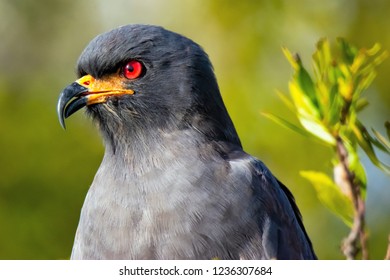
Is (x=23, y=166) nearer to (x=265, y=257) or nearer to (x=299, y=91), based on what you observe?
(x=265, y=257)

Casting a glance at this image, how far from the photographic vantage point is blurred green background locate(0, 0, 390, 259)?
27.2 feet

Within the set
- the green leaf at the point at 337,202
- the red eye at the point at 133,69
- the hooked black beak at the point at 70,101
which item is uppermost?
the red eye at the point at 133,69

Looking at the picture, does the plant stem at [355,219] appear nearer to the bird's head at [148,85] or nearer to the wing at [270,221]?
the wing at [270,221]

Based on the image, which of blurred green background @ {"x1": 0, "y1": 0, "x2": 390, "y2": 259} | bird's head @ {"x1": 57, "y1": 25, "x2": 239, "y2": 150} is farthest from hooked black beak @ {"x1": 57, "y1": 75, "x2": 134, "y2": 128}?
blurred green background @ {"x1": 0, "y1": 0, "x2": 390, "y2": 259}

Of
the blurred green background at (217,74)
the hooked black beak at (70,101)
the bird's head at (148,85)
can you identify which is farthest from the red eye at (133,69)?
the blurred green background at (217,74)

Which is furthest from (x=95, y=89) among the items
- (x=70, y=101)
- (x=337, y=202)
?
(x=337, y=202)

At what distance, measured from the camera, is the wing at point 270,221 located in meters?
5.46

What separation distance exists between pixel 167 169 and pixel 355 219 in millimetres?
2161

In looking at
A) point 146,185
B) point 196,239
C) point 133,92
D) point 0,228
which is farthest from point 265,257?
point 0,228

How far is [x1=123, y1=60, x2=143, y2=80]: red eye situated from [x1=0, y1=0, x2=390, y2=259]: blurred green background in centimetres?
177

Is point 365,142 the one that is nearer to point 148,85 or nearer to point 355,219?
point 355,219

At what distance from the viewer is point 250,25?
9820mm

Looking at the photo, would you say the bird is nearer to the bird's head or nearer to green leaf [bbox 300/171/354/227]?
the bird's head

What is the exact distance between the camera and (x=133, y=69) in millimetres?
6078
